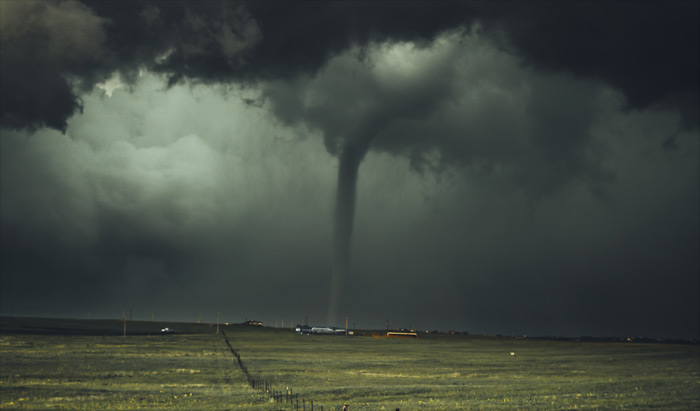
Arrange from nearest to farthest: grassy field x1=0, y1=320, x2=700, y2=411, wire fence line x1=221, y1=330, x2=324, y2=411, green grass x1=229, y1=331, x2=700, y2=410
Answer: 1. wire fence line x1=221, y1=330, x2=324, y2=411
2. grassy field x1=0, y1=320, x2=700, y2=411
3. green grass x1=229, y1=331, x2=700, y2=410

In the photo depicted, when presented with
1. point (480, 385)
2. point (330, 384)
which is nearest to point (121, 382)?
point (330, 384)

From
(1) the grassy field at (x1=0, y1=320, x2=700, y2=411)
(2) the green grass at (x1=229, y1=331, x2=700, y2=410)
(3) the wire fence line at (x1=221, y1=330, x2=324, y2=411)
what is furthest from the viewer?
(2) the green grass at (x1=229, y1=331, x2=700, y2=410)

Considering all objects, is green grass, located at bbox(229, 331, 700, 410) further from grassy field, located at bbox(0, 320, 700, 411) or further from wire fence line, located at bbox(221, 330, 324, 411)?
wire fence line, located at bbox(221, 330, 324, 411)

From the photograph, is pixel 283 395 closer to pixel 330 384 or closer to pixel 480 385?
pixel 330 384

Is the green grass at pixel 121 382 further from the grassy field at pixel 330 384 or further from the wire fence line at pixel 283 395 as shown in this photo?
the wire fence line at pixel 283 395

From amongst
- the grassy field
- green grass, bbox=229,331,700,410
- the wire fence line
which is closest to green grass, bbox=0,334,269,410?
the grassy field

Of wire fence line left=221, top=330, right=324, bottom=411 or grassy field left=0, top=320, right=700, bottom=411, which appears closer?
wire fence line left=221, top=330, right=324, bottom=411

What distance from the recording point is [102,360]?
320ft

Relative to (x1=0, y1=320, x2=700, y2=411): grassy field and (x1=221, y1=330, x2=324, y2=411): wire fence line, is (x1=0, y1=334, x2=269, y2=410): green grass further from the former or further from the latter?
(x1=221, y1=330, x2=324, y2=411): wire fence line

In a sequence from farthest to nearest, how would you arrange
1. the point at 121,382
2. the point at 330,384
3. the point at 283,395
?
the point at 121,382, the point at 330,384, the point at 283,395

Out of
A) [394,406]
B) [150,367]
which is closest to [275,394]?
[394,406]

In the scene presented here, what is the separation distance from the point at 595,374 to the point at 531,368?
13.1 metres

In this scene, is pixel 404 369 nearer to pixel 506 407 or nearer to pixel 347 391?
pixel 347 391

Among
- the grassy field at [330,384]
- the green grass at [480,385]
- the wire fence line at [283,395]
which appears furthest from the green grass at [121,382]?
the green grass at [480,385]
